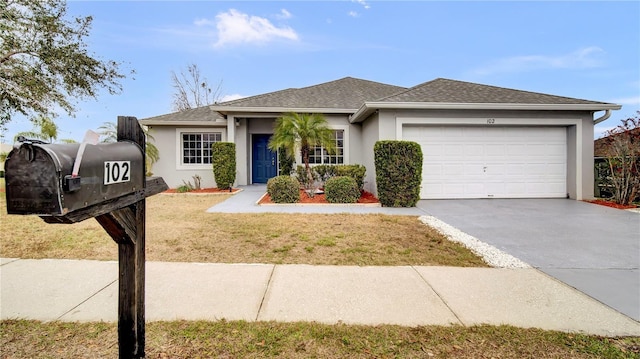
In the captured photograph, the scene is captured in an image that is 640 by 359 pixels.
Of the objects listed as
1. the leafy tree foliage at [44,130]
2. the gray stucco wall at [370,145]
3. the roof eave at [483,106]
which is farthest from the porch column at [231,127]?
the leafy tree foliage at [44,130]

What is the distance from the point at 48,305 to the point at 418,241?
4816 millimetres

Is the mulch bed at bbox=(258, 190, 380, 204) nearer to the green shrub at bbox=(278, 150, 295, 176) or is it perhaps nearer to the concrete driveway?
the concrete driveway

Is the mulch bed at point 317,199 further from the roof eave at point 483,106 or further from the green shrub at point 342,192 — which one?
the roof eave at point 483,106

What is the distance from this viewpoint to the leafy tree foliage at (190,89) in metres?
27.5

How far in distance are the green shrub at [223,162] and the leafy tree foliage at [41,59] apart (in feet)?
Result: 18.8

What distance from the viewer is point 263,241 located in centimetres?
512

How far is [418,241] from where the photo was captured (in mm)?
5145

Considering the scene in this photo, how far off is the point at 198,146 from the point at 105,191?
1267 cm

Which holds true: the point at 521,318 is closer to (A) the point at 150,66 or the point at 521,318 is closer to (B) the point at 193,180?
(B) the point at 193,180

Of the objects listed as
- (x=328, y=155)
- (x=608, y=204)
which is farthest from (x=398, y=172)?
(x=608, y=204)

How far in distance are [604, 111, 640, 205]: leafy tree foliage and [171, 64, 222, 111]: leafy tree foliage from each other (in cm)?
2745

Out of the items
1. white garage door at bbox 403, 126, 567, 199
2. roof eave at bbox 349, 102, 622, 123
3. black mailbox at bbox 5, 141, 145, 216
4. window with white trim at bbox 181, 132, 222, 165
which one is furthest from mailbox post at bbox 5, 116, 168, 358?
window with white trim at bbox 181, 132, 222, 165

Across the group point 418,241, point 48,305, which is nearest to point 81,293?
point 48,305

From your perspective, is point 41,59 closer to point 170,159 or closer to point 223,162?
point 170,159
